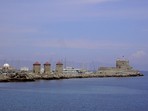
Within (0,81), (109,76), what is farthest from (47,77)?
(109,76)

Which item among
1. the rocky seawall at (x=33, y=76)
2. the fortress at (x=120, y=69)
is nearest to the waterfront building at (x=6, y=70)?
the rocky seawall at (x=33, y=76)

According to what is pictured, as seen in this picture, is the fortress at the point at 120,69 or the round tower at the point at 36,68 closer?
the round tower at the point at 36,68

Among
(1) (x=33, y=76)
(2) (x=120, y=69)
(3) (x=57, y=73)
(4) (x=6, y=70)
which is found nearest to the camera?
(1) (x=33, y=76)

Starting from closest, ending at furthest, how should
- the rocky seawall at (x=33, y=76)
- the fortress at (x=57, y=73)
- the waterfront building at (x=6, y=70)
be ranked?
1. the rocky seawall at (x=33, y=76)
2. the fortress at (x=57, y=73)
3. the waterfront building at (x=6, y=70)

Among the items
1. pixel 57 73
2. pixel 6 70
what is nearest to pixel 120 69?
pixel 57 73

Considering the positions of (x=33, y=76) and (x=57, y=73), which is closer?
(x=33, y=76)

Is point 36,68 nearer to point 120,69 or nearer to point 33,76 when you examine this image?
point 33,76

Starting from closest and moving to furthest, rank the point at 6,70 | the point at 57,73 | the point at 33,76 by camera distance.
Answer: the point at 33,76, the point at 57,73, the point at 6,70

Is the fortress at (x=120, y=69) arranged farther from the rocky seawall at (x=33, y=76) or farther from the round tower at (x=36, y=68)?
the round tower at (x=36, y=68)

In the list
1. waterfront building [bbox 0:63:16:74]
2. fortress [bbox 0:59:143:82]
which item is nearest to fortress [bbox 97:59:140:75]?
fortress [bbox 0:59:143:82]

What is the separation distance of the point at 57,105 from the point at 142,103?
26.7ft

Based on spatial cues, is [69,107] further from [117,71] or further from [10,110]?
[117,71]

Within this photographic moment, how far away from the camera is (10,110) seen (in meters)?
29.9

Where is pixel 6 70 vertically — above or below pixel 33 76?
above
